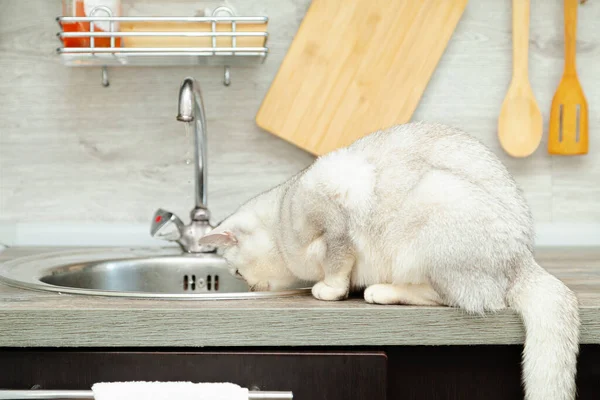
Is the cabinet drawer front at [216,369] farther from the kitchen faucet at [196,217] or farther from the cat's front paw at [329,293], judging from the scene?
the kitchen faucet at [196,217]

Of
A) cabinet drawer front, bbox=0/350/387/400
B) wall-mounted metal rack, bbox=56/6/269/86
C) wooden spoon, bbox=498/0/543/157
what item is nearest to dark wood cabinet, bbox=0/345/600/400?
cabinet drawer front, bbox=0/350/387/400

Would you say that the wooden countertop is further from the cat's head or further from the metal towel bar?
the cat's head

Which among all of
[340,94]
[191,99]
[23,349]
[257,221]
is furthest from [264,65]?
[23,349]

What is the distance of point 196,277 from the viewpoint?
185 cm

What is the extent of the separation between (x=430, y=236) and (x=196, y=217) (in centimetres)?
75

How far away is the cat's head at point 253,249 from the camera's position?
1.59 meters

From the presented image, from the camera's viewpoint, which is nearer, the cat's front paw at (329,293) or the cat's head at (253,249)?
the cat's front paw at (329,293)

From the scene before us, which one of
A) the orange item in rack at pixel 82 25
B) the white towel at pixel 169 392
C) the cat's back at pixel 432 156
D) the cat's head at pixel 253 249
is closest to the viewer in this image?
the white towel at pixel 169 392

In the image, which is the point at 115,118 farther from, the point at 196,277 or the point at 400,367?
the point at 400,367

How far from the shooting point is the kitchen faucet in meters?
1.84

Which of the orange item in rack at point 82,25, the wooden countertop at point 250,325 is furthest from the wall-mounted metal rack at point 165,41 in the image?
the wooden countertop at point 250,325

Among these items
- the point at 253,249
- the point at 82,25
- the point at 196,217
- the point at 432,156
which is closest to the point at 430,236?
the point at 432,156

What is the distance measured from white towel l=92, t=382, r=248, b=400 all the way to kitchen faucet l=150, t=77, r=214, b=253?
67cm

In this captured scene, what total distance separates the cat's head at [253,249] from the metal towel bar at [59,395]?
0.39 metres
